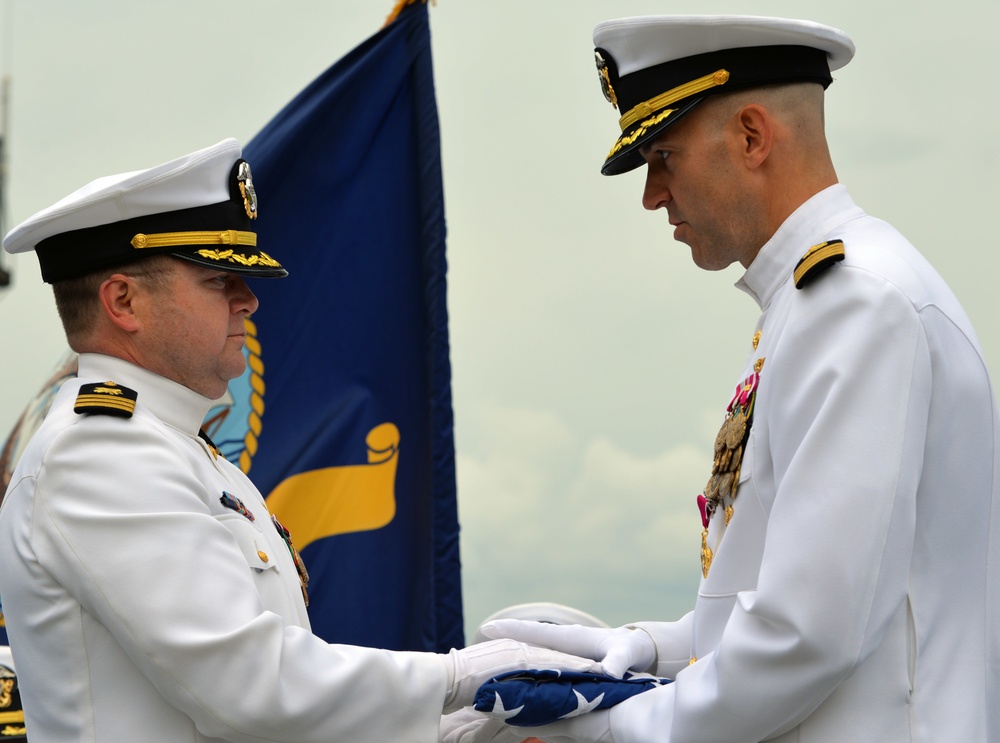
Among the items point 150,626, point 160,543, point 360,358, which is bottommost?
point 360,358

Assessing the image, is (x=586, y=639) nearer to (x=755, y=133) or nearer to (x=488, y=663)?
(x=488, y=663)

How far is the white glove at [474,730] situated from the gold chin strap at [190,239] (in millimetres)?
1545

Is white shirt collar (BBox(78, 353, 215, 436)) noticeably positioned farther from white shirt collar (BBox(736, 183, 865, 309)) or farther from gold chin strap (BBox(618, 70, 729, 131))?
white shirt collar (BBox(736, 183, 865, 309))

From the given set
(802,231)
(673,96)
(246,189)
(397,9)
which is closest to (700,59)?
(673,96)

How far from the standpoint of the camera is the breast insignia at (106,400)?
11.1 ft

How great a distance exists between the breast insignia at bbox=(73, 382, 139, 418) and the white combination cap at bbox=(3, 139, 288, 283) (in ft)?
1.21

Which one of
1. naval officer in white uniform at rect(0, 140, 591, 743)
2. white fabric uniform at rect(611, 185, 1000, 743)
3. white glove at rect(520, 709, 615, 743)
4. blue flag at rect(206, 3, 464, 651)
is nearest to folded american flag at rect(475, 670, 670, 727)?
white glove at rect(520, 709, 615, 743)

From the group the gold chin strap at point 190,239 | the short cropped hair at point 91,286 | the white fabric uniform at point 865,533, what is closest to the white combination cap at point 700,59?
the white fabric uniform at point 865,533

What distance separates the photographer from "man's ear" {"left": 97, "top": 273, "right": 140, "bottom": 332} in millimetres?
3596

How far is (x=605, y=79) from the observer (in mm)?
3645

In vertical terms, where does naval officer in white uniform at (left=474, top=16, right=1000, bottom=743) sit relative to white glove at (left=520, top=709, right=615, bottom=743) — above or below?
above

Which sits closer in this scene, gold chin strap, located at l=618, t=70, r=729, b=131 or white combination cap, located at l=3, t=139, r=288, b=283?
gold chin strap, located at l=618, t=70, r=729, b=131

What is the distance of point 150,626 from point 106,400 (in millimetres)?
641

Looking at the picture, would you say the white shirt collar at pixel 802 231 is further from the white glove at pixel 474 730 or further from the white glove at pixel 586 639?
the white glove at pixel 474 730
